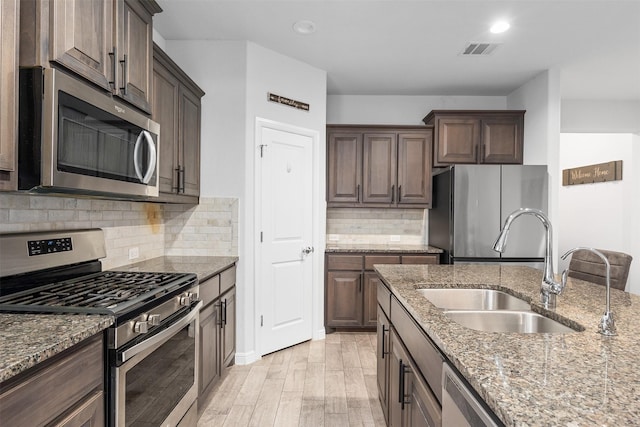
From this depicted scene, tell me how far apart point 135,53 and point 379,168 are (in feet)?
9.47

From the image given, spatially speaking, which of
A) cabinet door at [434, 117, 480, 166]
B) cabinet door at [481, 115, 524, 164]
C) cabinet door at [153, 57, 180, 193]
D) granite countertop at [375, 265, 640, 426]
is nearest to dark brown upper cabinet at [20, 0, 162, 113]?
cabinet door at [153, 57, 180, 193]

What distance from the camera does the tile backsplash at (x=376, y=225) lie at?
4605 mm

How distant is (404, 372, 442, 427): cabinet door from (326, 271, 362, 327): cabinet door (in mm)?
2339

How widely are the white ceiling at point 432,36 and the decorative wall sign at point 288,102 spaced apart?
41 centimetres

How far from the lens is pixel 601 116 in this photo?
15.7 ft

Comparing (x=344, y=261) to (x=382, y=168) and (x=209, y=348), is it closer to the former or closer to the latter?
(x=382, y=168)

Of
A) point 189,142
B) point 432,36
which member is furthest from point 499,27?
point 189,142

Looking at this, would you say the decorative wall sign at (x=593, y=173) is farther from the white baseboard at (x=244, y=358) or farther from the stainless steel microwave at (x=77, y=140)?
the stainless steel microwave at (x=77, y=140)

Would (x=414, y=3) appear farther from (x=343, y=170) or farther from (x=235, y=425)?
(x=235, y=425)

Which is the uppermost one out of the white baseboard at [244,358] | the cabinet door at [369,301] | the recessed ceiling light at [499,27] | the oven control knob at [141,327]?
the recessed ceiling light at [499,27]

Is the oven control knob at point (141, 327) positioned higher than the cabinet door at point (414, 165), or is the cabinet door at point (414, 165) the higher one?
the cabinet door at point (414, 165)

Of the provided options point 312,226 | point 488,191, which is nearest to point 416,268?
point 312,226

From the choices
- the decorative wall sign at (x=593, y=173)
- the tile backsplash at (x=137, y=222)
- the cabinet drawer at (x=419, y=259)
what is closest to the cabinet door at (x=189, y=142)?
the tile backsplash at (x=137, y=222)

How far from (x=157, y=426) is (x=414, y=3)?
2.91 metres
